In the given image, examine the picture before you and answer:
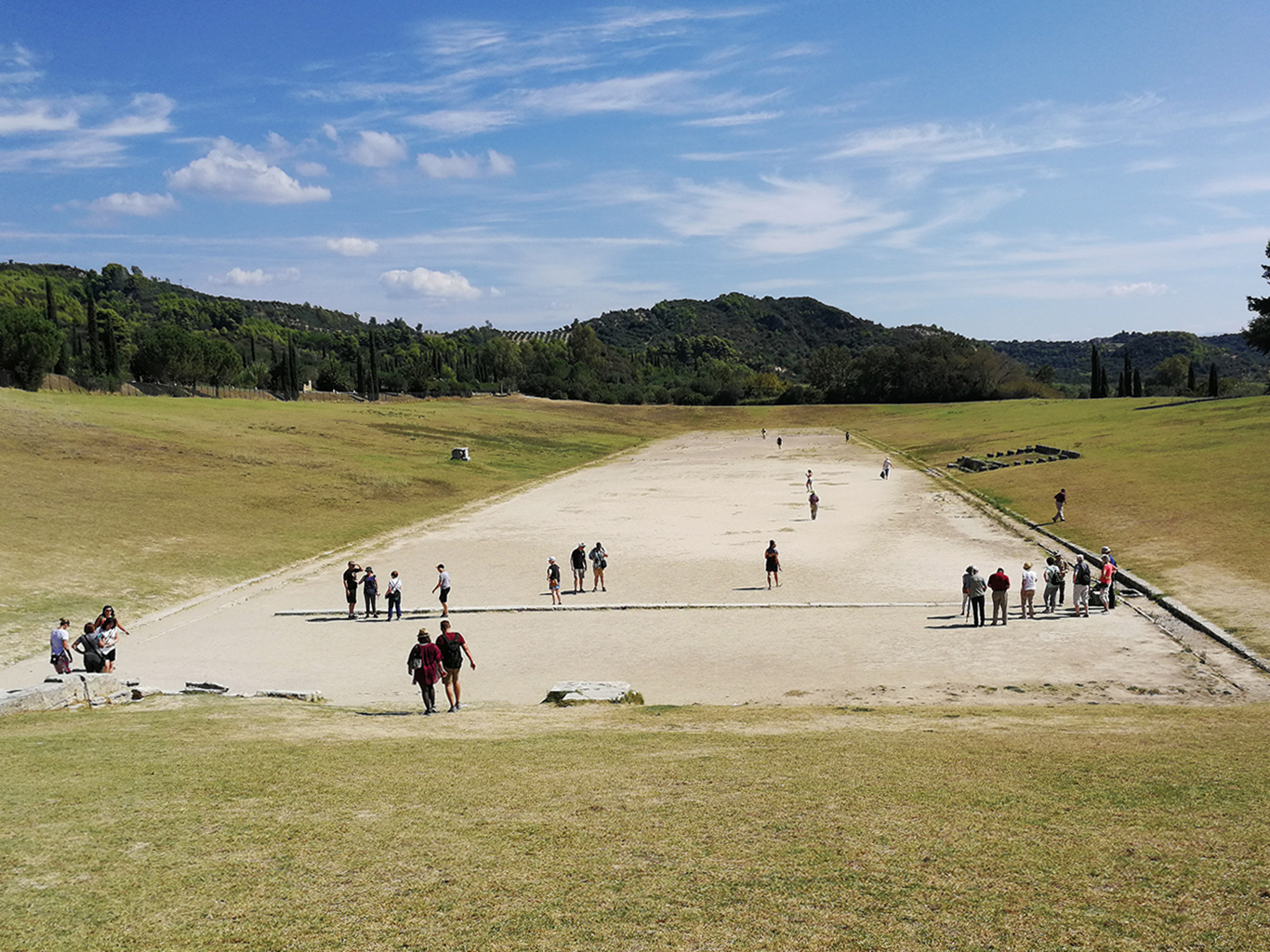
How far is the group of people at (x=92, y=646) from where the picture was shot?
19.8 meters

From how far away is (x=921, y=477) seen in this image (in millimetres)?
65688

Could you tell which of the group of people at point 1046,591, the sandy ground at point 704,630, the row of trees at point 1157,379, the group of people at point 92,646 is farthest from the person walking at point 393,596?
the row of trees at point 1157,379

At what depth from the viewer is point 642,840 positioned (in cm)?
936

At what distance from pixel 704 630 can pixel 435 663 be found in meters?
9.55

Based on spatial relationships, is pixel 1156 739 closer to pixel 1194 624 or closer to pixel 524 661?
pixel 1194 624

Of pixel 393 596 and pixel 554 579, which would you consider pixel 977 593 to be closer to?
pixel 554 579

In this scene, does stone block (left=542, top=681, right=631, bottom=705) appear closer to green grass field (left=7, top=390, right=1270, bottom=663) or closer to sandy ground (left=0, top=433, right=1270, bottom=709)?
sandy ground (left=0, top=433, right=1270, bottom=709)

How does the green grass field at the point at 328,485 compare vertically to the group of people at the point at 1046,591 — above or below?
above

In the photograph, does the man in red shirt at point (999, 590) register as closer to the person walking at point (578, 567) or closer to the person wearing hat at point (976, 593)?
the person wearing hat at point (976, 593)

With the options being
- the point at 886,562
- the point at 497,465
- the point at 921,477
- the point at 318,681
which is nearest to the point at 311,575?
the point at 318,681

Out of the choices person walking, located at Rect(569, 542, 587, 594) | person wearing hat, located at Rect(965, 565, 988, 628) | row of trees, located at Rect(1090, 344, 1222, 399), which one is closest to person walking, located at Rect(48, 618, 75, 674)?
person walking, located at Rect(569, 542, 587, 594)

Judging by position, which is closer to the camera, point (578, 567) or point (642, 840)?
point (642, 840)

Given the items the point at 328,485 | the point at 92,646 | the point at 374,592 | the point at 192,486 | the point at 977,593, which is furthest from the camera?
the point at 328,485

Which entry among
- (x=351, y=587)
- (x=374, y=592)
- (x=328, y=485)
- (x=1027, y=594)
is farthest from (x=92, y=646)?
(x=328, y=485)
